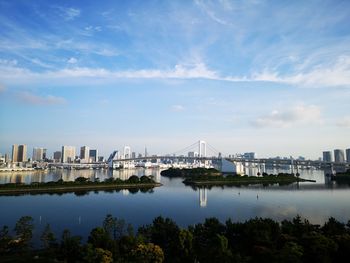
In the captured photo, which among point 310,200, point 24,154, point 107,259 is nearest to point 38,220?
point 107,259

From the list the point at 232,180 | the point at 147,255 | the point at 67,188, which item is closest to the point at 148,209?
the point at 147,255

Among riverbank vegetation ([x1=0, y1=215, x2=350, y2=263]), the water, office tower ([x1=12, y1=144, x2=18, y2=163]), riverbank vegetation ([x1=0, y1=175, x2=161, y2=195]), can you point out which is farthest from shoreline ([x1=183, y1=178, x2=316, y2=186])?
office tower ([x1=12, y1=144, x2=18, y2=163])

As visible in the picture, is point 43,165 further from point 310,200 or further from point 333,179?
point 310,200

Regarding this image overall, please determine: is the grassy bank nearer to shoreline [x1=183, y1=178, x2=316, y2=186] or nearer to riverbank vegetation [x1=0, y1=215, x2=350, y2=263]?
shoreline [x1=183, y1=178, x2=316, y2=186]

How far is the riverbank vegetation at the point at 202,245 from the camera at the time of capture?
4.62 meters

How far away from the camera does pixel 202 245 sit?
545 cm

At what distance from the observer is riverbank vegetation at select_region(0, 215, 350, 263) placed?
4.62 meters

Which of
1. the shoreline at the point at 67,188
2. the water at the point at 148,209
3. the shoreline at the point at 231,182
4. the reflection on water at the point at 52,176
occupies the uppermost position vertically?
the reflection on water at the point at 52,176

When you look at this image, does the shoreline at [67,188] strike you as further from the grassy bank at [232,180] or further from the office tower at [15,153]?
the office tower at [15,153]

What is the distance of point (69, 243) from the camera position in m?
4.93

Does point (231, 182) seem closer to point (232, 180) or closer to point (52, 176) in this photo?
point (232, 180)

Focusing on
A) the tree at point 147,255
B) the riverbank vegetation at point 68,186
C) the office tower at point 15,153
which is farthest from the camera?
the office tower at point 15,153

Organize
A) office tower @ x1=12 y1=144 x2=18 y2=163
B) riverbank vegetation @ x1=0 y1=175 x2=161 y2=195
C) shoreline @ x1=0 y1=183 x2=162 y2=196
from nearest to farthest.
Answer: shoreline @ x1=0 y1=183 x2=162 y2=196
riverbank vegetation @ x1=0 y1=175 x2=161 y2=195
office tower @ x1=12 y1=144 x2=18 y2=163

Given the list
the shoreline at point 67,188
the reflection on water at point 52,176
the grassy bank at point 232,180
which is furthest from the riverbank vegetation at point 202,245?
the reflection on water at point 52,176
